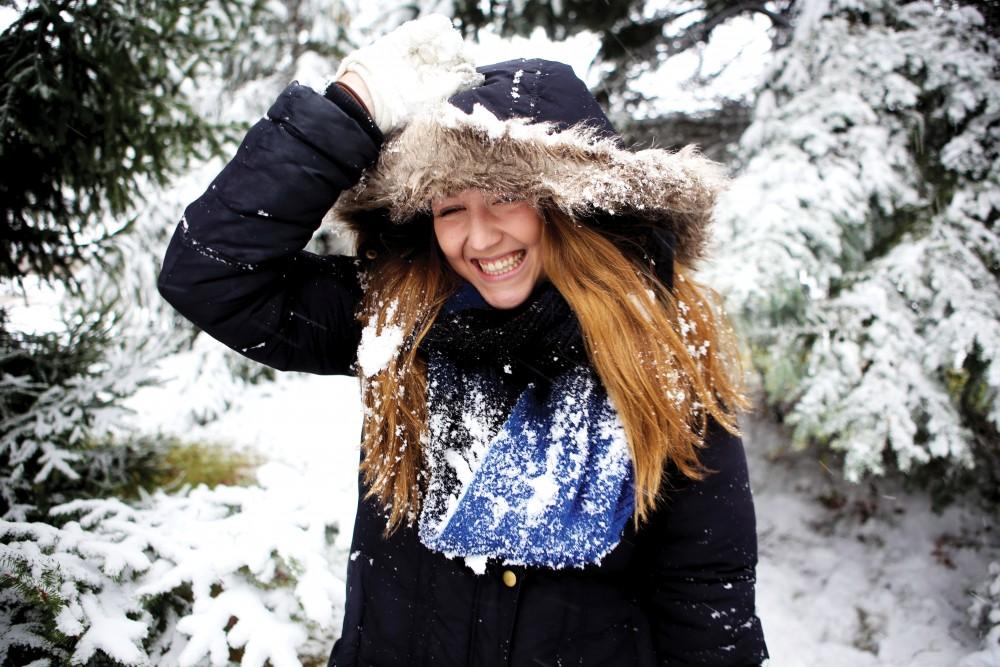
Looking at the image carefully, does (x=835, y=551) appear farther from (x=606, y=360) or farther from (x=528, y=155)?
(x=528, y=155)

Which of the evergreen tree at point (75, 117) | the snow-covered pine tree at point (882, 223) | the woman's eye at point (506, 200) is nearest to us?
the woman's eye at point (506, 200)

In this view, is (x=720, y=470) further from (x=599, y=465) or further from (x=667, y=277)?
(x=667, y=277)

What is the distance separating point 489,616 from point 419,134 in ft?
4.57

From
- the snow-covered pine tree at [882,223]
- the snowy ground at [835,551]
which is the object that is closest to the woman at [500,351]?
the snowy ground at [835,551]

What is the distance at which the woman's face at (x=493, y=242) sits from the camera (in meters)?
1.66

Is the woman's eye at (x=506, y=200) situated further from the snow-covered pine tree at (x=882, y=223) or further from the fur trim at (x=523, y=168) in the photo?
the snow-covered pine tree at (x=882, y=223)

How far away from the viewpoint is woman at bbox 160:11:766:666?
1450mm

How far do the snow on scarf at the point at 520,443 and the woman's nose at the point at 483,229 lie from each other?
19 centimetres

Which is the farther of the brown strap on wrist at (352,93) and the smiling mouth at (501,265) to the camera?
the smiling mouth at (501,265)

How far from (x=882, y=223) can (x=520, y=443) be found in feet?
11.4

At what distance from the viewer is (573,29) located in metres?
4.87

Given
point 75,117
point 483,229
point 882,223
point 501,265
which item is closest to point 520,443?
point 501,265

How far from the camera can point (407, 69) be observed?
1.52 m

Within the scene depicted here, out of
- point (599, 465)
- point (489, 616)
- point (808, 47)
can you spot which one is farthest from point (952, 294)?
point (489, 616)
